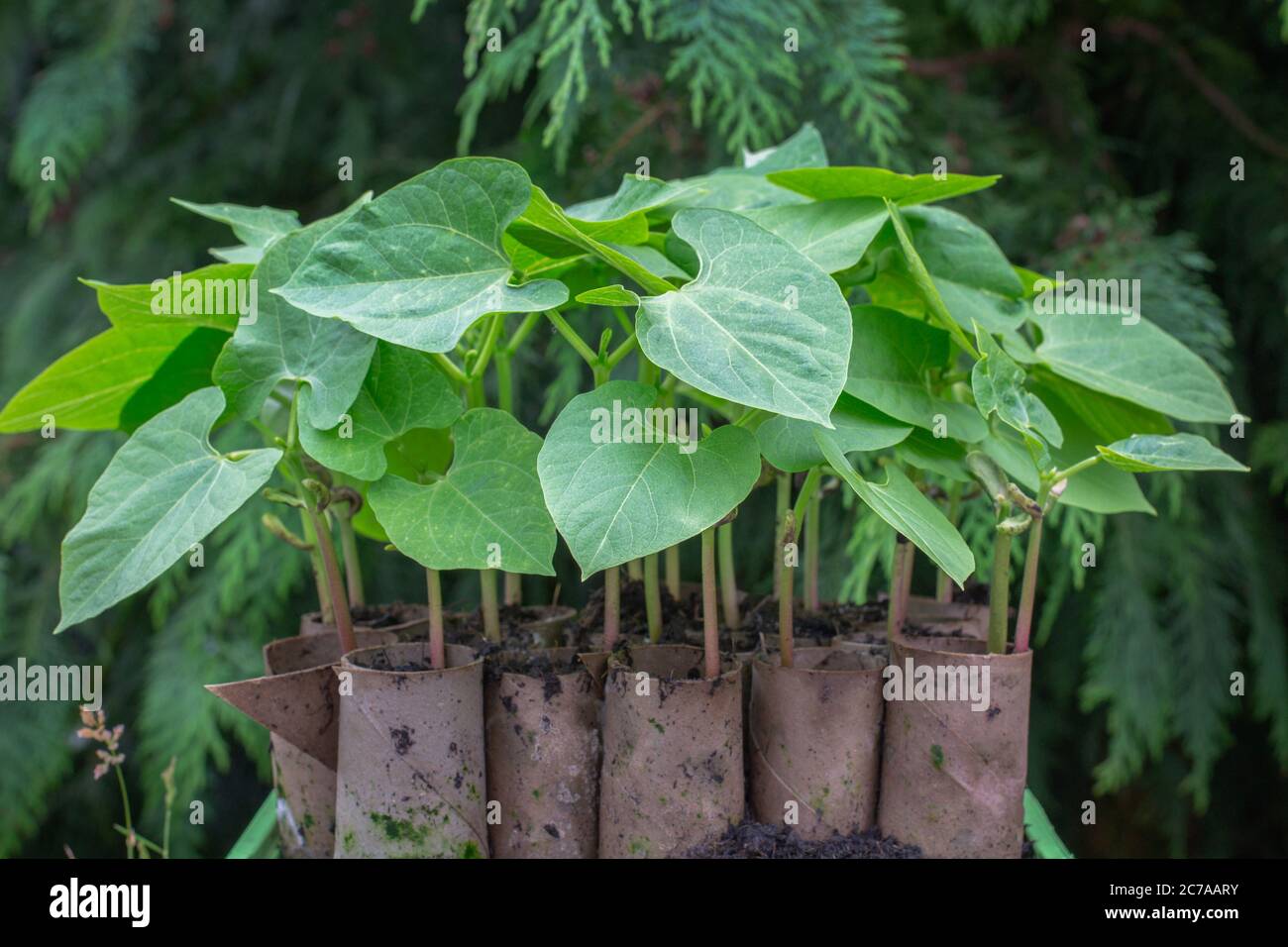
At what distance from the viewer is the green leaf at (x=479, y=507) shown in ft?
1.62

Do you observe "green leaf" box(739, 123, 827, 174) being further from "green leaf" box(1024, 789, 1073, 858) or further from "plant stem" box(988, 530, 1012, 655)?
"green leaf" box(1024, 789, 1073, 858)

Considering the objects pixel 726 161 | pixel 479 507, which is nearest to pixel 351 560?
pixel 479 507

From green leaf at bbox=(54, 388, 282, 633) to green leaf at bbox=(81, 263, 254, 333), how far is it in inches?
2.1

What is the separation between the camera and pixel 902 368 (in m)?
0.58

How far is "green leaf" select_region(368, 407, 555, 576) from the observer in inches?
19.5

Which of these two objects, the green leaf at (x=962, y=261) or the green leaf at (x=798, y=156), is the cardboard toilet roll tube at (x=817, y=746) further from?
the green leaf at (x=798, y=156)

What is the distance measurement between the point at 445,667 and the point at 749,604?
286 mm

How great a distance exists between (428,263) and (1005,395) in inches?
11.6

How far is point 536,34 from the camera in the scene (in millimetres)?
988

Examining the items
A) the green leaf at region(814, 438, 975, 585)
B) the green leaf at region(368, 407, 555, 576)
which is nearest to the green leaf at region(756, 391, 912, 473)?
the green leaf at region(814, 438, 975, 585)

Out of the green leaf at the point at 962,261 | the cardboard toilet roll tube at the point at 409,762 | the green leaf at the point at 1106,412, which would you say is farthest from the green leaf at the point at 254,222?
the green leaf at the point at 1106,412

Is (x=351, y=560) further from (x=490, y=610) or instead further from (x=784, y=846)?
(x=784, y=846)

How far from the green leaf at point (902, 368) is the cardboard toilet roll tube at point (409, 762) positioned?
0.26 m
